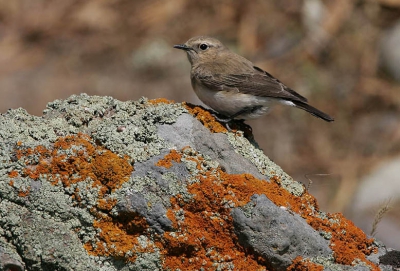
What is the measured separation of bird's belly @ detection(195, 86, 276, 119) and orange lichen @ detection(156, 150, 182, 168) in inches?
62.2

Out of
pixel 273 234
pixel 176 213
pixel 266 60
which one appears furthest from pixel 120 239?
pixel 266 60

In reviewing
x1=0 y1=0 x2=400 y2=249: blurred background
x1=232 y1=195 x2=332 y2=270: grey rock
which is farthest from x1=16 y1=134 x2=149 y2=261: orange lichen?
x1=0 y1=0 x2=400 y2=249: blurred background

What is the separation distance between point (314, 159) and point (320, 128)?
844mm

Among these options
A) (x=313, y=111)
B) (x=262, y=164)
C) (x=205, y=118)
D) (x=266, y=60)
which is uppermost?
(x=266, y=60)

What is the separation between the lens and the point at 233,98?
6.88 m

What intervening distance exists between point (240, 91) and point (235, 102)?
0.21 m

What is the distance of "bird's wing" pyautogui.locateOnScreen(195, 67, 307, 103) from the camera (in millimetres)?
6992

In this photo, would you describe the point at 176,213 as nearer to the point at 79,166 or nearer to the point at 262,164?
the point at 79,166

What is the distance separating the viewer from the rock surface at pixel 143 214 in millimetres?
4809

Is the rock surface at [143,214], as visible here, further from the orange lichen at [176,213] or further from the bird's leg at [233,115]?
the bird's leg at [233,115]

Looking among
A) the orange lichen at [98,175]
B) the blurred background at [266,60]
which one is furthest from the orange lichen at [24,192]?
the blurred background at [266,60]

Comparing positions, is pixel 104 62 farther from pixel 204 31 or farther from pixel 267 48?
pixel 267 48

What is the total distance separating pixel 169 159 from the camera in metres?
5.12

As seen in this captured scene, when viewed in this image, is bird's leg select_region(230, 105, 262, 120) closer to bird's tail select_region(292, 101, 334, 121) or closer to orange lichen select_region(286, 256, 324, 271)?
bird's tail select_region(292, 101, 334, 121)
